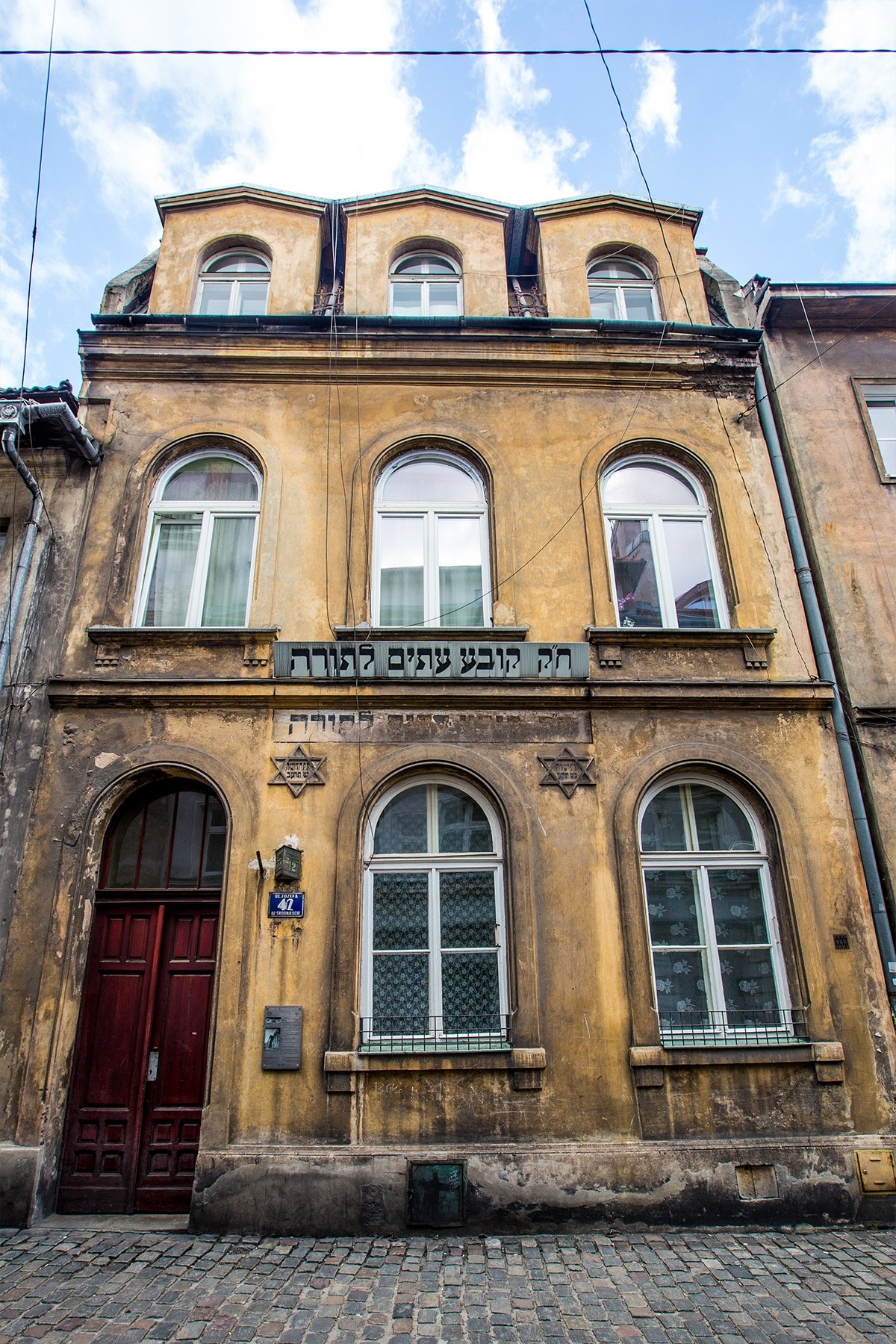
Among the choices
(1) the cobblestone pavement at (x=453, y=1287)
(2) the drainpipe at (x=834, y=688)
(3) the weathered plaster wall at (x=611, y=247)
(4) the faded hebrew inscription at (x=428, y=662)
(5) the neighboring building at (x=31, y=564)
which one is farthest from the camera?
(3) the weathered plaster wall at (x=611, y=247)

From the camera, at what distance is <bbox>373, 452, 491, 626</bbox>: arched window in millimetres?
8117

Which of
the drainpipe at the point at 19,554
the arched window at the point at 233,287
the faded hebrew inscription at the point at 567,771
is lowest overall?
the faded hebrew inscription at the point at 567,771

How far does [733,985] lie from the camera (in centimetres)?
689

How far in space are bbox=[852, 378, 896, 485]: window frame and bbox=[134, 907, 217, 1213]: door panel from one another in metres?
8.91

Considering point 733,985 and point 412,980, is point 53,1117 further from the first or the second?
point 733,985

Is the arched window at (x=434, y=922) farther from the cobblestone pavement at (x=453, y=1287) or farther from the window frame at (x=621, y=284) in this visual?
the window frame at (x=621, y=284)

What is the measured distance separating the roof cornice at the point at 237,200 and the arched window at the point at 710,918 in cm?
858

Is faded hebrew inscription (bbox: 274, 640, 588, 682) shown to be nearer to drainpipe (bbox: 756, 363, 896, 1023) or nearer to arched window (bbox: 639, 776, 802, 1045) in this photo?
arched window (bbox: 639, 776, 802, 1045)

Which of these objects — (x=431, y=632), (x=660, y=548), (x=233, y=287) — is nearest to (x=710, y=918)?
(x=431, y=632)

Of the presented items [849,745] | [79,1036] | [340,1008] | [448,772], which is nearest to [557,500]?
[448,772]

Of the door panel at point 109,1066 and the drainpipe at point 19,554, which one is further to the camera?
the drainpipe at point 19,554

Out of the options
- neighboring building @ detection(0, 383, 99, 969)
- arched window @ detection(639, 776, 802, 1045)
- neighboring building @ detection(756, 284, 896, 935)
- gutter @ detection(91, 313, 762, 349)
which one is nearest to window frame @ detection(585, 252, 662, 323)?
gutter @ detection(91, 313, 762, 349)

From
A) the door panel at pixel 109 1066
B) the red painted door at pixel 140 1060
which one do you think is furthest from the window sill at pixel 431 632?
the door panel at pixel 109 1066

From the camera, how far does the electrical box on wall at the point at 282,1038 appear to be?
6.34 m
